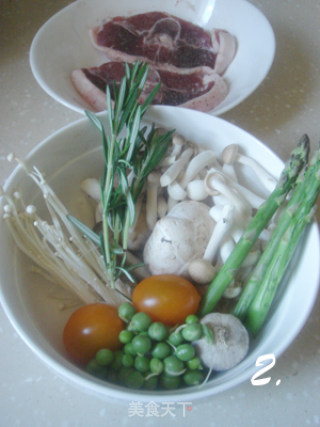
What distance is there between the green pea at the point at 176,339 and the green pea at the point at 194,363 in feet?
0.09

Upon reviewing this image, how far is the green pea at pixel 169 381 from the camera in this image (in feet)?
1.84

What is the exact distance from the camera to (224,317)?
1.92 feet

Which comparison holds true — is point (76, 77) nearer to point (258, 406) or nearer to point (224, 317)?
point (224, 317)

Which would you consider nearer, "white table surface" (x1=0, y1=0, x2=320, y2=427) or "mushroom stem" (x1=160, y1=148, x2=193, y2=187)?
"white table surface" (x1=0, y1=0, x2=320, y2=427)

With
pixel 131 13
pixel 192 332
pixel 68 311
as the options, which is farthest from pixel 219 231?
pixel 131 13

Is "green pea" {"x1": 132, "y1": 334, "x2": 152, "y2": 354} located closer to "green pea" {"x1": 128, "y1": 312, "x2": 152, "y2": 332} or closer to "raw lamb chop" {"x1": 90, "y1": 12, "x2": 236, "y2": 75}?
"green pea" {"x1": 128, "y1": 312, "x2": 152, "y2": 332}

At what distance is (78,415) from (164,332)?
0.67 feet

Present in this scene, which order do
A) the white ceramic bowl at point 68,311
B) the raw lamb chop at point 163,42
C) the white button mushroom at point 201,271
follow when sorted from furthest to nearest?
the raw lamb chop at point 163,42
the white button mushroom at point 201,271
the white ceramic bowl at point 68,311

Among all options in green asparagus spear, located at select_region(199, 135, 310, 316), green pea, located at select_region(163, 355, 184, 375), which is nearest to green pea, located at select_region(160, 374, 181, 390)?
green pea, located at select_region(163, 355, 184, 375)

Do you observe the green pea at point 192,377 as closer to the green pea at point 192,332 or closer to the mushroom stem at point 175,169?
the green pea at point 192,332

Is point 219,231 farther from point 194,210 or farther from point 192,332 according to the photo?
point 192,332

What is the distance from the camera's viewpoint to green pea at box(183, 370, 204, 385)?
56cm

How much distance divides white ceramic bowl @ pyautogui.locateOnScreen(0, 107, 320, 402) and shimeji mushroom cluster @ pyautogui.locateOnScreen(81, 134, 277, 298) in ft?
0.10

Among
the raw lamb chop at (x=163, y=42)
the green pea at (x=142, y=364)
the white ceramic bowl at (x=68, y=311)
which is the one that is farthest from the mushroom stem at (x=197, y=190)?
the raw lamb chop at (x=163, y=42)
